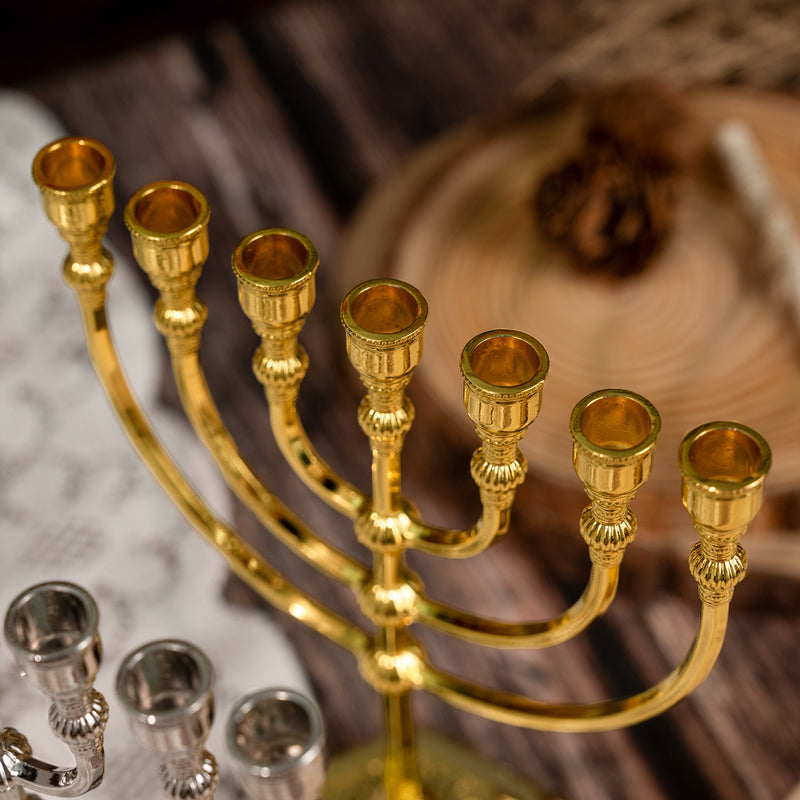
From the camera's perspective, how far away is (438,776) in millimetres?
855

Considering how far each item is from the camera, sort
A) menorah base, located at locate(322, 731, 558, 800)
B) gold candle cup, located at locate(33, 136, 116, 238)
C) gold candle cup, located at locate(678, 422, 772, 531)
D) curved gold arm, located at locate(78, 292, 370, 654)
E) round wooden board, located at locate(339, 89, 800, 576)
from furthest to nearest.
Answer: round wooden board, located at locate(339, 89, 800, 576)
menorah base, located at locate(322, 731, 558, 800)
curved gold arm, located at locate(78, 292, 370, 654)
gold candle cup, located at locate(33, 136, 116, 238)
gold candle cup, located at locate(678, 422, 772, 531)

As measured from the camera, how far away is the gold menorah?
1.62ft

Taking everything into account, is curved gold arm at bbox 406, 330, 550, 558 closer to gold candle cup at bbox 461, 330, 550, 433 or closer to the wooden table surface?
gold candle cup at bbox 461, 330, 550, 433

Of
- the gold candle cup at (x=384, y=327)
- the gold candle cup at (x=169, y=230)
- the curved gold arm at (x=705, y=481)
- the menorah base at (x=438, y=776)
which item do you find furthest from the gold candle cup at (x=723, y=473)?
the menorah base at (x=438, y=776)

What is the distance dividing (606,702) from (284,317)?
0.24 metres

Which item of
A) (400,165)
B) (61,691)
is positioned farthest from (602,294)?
(61,691)

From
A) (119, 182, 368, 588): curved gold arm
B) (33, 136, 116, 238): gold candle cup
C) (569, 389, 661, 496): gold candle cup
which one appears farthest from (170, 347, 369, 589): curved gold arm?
(569, 389, 661, 496): gold candle cup

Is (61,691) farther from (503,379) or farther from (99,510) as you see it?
(99,510)

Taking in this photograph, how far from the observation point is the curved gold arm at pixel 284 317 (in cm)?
53

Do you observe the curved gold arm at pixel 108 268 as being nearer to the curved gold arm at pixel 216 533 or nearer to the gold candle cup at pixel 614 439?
the curved gold arm at pixel 216 533

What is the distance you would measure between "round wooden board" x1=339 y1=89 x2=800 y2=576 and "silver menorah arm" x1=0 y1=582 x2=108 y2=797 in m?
0.43

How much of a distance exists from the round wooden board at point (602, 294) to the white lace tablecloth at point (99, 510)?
192 millimetres

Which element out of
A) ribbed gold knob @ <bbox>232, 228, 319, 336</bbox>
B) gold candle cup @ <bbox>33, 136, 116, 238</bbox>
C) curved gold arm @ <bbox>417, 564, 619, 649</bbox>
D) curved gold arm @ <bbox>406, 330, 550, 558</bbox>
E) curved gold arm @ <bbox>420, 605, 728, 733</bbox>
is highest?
gold candle cup @ <bbox>33, 136, 116, 238</bbox>

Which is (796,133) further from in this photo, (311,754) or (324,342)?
(311,754)
